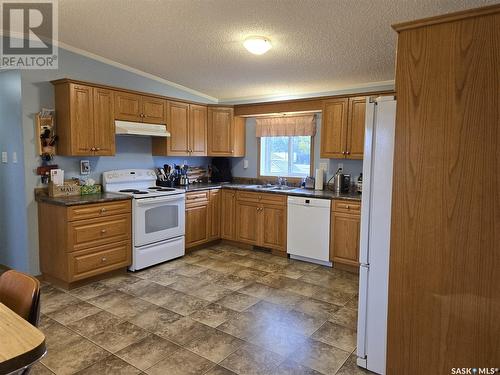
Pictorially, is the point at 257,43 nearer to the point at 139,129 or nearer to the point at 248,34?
the point at 248,34

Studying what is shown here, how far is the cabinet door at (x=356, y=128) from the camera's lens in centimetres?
405

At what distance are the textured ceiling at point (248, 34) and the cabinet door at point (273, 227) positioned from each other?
1.73m

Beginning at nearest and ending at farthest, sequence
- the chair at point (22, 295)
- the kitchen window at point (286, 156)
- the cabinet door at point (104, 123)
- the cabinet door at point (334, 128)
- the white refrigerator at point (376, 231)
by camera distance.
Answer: the chair at point (22, 295) → the white refrigerator at point (376, 231) → the cabinet door at point (104, 123) → the cabinet door at point (334, 128) → the kitchen window at point (286, 156)

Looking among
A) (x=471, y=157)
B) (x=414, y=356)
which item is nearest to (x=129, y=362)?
(x=414, y=356)

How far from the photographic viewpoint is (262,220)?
4637 mm

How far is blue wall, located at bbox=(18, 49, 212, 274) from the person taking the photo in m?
3.51

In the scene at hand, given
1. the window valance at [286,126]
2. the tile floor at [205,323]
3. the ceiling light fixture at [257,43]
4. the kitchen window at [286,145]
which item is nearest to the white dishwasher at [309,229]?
the tile floor at [205,323]

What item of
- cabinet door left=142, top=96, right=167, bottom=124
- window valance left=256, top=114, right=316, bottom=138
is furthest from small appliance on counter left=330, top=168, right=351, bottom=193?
cabinet door left=142, top=96, right=167, bottom=124

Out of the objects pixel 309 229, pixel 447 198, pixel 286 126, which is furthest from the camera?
pixel 286 126

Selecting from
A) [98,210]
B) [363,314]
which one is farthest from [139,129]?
→ [363,314]

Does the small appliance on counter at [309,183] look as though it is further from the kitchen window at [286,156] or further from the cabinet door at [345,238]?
the cabinet door at [345,238]

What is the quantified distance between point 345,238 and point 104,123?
306 cm

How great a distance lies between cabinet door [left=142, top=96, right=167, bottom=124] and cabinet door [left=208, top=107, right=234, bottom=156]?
2.80 ft

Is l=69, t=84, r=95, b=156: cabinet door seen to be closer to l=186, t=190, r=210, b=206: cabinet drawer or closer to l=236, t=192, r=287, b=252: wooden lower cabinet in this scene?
l=186, t=190, r=210, b=206: cabinet drawer
